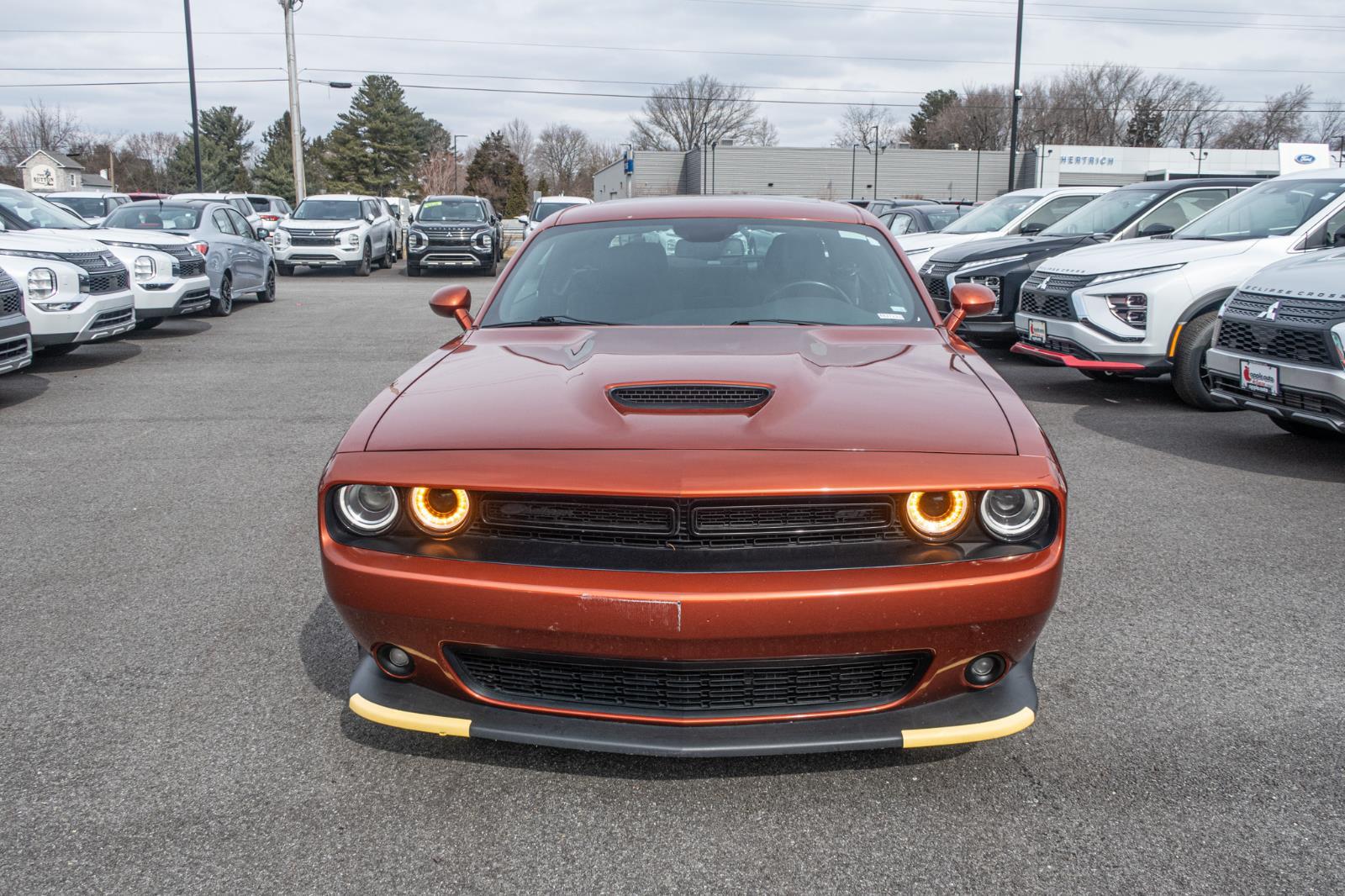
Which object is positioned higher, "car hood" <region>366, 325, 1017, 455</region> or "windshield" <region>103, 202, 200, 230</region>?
"windshield" <region>103, 202, 200, 230</region>

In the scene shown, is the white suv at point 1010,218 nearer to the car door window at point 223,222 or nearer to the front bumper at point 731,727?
the car door window at point 223,222

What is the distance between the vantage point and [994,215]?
573 inches

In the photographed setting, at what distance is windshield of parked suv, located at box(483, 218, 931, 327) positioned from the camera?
386cm

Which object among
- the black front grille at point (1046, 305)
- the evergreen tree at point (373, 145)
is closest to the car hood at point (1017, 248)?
the black front grille at point (1046, 305)

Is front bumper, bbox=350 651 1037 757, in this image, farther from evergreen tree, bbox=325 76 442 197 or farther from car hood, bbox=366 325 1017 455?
evergreen tree, bbox=325 76 442 197

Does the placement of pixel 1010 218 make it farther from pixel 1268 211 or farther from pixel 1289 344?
pixel 1289 344

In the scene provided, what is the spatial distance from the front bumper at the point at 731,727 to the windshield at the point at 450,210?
72.4 ft

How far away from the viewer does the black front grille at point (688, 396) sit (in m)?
2.76

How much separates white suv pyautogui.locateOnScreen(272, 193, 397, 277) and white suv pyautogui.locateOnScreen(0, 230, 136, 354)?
12.3 m

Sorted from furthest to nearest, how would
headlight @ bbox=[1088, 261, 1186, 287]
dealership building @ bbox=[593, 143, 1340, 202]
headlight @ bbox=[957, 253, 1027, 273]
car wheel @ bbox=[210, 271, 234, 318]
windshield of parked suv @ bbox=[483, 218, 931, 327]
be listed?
dealership building @ bbox=[593, 143, 1340, 202], car wheel @ bbox=[210, 271, 234, 318], headlight @ bbox=[957, 253, 1027, 273], headlight @ bbox=[1088, 261, 1186, 287], windshield of parked suv @ bbox=[483, 218, 931, 327]

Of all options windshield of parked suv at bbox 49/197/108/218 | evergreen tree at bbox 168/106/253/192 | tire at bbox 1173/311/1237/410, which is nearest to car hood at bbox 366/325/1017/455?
tire at bbox 1173/311/1237/410

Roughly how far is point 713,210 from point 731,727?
243cm

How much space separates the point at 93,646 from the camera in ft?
12.0

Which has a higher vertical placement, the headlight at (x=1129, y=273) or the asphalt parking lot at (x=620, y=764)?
the headlight at (x=1129, y=273)
